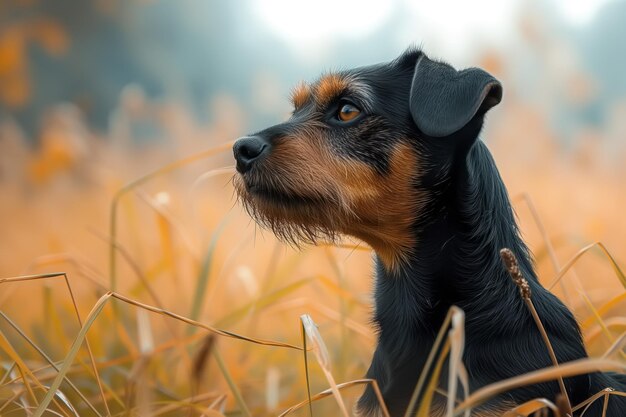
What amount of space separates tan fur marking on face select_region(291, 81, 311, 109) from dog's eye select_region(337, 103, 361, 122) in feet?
0.97

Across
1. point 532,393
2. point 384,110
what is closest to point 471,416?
point 532,393

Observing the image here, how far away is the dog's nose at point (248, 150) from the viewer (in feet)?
9.27

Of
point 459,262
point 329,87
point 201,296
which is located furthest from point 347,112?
point 201,296

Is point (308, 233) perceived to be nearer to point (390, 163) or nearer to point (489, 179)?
point (390, 163)

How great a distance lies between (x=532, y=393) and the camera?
2385 millimetres

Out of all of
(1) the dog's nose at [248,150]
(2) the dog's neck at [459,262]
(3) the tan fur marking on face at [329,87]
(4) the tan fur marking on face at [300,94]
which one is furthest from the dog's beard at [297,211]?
(4) the tan fur marking on face at [300,94]

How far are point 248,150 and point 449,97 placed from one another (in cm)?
86

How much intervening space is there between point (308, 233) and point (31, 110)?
12.4 meters

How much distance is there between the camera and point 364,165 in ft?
9.45

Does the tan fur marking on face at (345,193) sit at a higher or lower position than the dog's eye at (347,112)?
lower

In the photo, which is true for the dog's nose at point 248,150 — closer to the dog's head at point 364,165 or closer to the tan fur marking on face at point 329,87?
the dog's head at point 364,165

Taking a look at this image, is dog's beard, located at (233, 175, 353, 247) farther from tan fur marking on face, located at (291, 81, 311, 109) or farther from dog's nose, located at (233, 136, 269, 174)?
tan fur marking on face, located at (291, 81, 311, 109)

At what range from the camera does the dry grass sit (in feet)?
8.25

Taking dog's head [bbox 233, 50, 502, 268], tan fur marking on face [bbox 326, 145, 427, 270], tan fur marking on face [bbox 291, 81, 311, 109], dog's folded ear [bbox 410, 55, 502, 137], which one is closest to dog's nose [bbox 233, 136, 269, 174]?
dog's head [bbox 233, 50, 502, 268]
